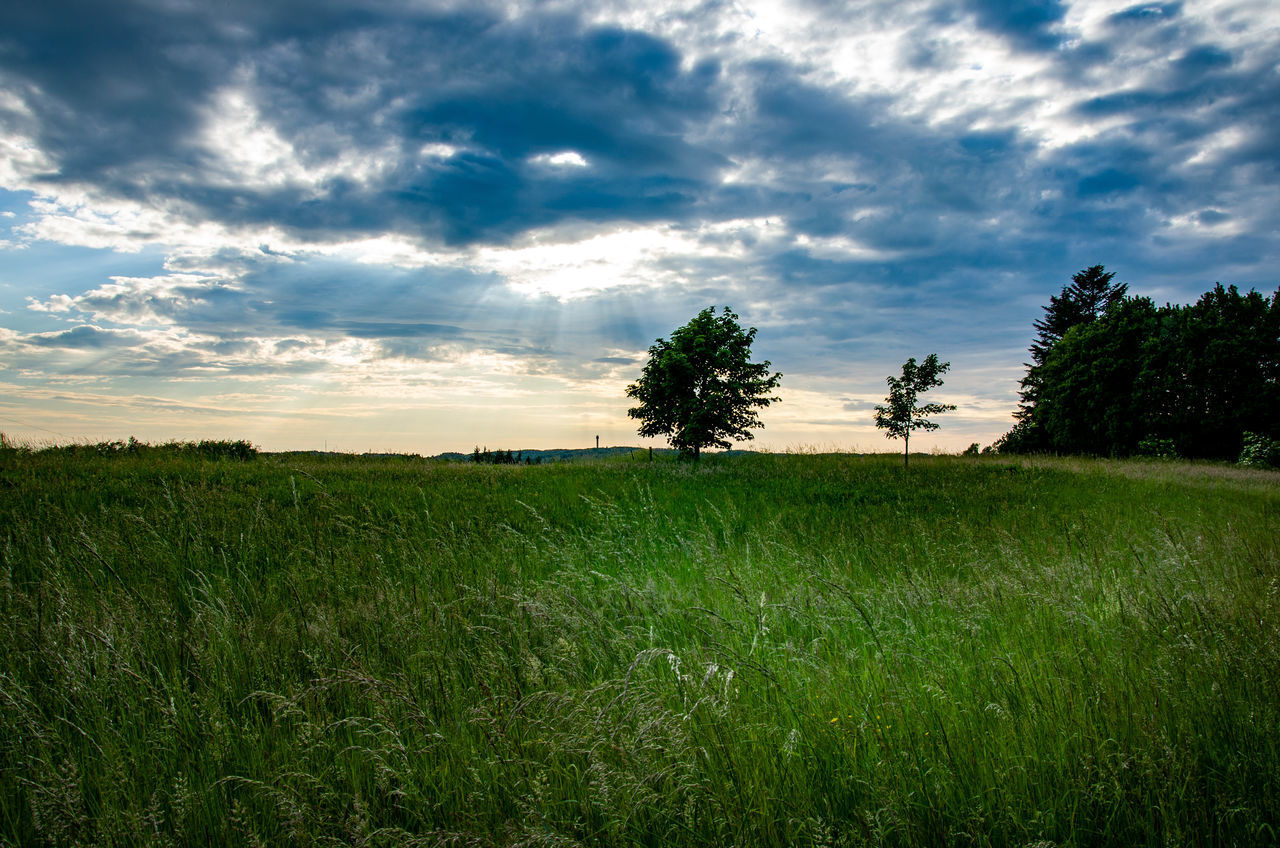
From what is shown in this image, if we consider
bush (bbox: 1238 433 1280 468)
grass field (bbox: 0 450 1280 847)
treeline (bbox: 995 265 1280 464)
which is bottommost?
grass field (bbox: 0 450 1280 847)

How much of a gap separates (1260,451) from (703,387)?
28463mm

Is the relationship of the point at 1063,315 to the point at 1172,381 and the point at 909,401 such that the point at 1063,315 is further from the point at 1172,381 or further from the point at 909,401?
the point at 909,401

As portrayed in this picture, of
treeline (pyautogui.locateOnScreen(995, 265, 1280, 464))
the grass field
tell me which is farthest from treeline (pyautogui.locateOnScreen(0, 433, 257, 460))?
treeline (pyautogui.locateOnScreen(995, 265, 1280, 464))

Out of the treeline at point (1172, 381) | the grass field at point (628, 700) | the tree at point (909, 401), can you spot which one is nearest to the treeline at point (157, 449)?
the grass field at point (628, 700)

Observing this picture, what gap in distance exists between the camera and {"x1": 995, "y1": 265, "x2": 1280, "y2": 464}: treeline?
31.4m

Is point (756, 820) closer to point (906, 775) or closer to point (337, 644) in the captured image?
point (906, 775)

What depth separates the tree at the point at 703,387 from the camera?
75.1 feet

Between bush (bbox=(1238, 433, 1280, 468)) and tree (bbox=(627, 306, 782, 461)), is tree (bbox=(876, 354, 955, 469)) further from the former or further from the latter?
bush (bbox=(1238, 433, 1280, 468))

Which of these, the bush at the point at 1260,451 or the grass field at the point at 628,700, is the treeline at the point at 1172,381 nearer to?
the bush at the point at 1260,451

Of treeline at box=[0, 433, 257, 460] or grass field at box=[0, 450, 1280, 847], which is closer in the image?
grass field at box=[0, 450, 1280, 847]

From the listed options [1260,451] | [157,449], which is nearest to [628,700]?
[157,449]

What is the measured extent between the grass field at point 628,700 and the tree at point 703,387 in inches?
621

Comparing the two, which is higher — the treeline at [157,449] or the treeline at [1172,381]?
the treeline at [1172,381]

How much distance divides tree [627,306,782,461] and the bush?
77.5 feet
